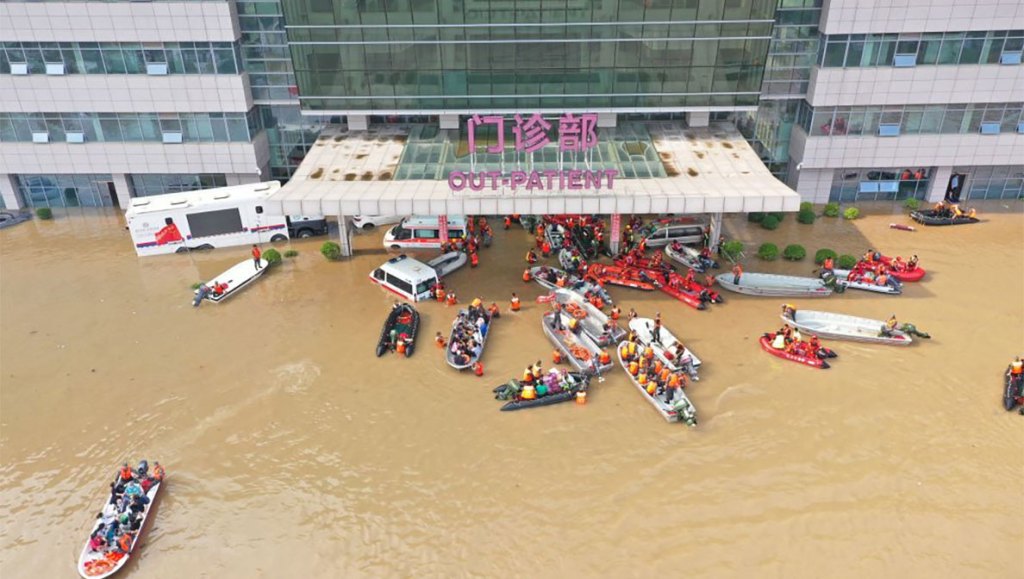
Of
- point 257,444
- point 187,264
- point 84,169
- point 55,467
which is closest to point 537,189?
point 257,444

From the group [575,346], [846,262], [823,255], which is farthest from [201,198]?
[846,262]

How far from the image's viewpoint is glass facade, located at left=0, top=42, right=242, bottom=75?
141 ft

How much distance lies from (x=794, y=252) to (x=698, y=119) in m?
11.0

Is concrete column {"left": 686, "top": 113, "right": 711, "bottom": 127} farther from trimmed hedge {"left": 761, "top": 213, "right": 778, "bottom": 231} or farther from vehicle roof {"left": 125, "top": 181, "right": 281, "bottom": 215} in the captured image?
vehicle roof {"left": 125, "top": 181, "right": 281, "bottom": 215}

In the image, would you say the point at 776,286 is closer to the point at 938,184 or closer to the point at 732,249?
the point at 732,249

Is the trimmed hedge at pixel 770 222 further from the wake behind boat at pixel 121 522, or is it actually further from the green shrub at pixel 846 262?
the wake behind boat at pixel 121 522

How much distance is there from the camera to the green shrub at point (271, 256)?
41.6 m

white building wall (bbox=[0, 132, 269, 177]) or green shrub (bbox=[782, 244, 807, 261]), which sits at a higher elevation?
white building wall (bbox=[0, 132, 269, 177])

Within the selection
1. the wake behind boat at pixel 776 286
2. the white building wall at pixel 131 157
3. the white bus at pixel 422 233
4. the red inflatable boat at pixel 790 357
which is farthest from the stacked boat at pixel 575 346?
the white building wall at pixel 131 157

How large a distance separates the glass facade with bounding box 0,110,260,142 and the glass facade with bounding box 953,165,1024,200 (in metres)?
51.8

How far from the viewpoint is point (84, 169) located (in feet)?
156

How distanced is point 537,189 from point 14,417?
27.3m

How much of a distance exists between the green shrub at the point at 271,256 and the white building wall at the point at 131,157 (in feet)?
28.0

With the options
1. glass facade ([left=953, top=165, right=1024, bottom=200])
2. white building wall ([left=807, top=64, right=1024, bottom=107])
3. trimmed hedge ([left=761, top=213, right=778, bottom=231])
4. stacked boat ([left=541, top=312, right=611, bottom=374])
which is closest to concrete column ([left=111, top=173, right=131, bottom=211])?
stacked boat ([left=541, top=312, right=611, bottom=374])
